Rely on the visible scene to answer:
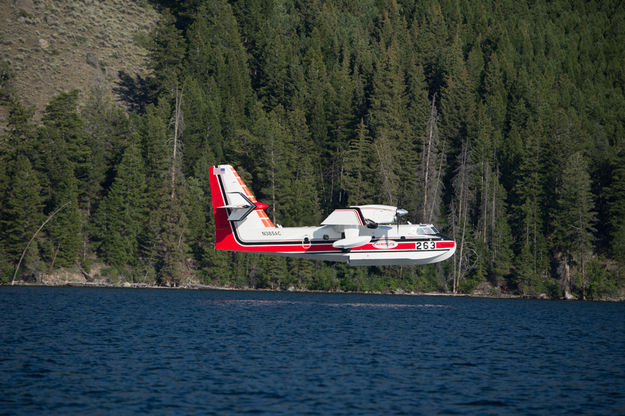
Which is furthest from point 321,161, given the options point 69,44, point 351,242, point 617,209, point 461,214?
point 351,242

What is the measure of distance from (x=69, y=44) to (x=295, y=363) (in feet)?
354

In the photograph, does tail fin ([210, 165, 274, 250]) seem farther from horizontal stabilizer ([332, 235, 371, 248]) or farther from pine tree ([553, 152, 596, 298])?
pine tree ([553, 152, 596, 298])

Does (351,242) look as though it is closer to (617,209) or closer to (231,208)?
(231,208)

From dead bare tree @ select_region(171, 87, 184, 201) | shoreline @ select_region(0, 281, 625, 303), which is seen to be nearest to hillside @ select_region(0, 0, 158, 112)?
dead bare tree @ select_region(171, 87, 184, 201)

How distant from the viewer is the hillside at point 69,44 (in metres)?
111

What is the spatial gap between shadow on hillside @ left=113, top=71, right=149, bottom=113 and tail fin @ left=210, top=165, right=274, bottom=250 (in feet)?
206

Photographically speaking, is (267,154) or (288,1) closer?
(267,154)

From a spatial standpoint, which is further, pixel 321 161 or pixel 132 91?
pixel 132 91

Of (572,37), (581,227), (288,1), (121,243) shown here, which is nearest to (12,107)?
(121,243)

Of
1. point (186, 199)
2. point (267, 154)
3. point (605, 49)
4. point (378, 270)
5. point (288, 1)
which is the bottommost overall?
point (378, 270)

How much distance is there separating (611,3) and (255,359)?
603ft

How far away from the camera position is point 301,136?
4058 inches

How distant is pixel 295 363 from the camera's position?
2833cm

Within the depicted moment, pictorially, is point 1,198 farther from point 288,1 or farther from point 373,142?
point 288,1
